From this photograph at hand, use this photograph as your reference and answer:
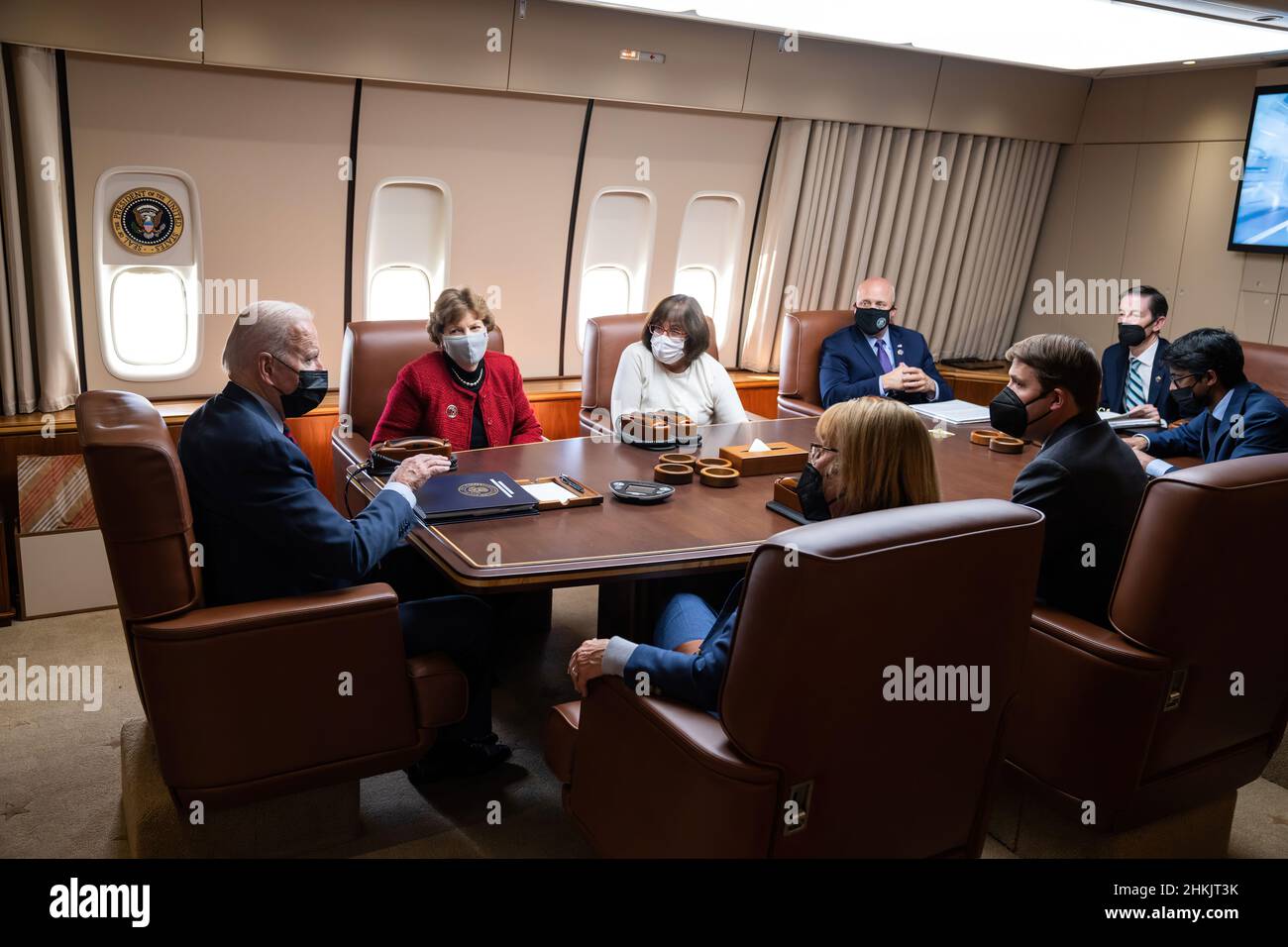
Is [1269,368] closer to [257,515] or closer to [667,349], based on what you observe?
[667,349]

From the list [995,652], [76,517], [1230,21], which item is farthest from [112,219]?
[1230,21]

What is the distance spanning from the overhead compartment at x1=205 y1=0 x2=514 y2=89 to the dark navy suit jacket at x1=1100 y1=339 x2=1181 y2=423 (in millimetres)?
3282

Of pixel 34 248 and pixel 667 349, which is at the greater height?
pixel 34 248

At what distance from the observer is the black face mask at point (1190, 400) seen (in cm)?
389

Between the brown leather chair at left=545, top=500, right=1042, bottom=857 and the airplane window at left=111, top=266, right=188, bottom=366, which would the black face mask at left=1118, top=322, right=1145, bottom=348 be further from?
the airplane window at left=111, top=266, right=188, bottom=366

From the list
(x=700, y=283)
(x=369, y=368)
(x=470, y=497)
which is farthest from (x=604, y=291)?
(x=470, y=497)

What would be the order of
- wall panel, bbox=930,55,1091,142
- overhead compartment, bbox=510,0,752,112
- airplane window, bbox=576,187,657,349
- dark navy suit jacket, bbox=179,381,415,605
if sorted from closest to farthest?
dark navy suit jacket, bbox=179,381,415,605
overhead compartment, bbox=510,0,752,112
airplane window, bbox=576,187,657,349
wall panel, bbox=930,55,1091,142

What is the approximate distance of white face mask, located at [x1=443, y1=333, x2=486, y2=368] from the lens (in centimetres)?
382

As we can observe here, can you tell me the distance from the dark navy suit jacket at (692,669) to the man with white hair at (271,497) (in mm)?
786

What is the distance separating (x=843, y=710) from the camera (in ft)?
6.42

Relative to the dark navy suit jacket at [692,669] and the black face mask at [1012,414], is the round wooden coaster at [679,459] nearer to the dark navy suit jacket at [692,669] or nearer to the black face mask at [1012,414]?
the black face mask at [1012,414]

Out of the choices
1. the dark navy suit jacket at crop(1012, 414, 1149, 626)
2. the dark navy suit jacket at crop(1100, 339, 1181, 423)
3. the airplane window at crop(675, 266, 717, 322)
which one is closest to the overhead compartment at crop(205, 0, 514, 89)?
the airplane window at crop(675, 266, 717, 322)

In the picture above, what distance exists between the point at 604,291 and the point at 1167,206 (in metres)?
3.58
